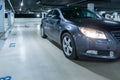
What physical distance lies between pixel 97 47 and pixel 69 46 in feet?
2.54

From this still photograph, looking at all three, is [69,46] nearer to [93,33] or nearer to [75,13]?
[93,33]

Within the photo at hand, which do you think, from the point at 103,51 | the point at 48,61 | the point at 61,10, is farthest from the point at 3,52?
the point at 103,51

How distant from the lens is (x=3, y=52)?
4.84 meters

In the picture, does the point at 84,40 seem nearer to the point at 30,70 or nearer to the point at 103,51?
the point at 103,51

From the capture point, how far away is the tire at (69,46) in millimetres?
3912

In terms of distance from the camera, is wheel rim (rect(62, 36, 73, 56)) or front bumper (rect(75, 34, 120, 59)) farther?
wheel rim (rect(62, 36, 73, 56))

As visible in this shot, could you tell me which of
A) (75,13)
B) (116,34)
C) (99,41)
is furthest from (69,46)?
(75,13)

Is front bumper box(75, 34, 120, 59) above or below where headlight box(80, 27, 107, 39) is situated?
below

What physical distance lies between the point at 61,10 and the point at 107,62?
2.09 meters

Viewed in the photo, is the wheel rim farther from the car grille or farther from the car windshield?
the car grille

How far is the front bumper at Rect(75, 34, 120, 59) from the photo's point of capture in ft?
11.5

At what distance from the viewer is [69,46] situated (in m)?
4.10

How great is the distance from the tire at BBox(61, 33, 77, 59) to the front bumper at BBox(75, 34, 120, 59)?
0.63ft

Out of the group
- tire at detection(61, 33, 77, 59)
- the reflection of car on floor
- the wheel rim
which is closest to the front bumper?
the reflection of car on floor
